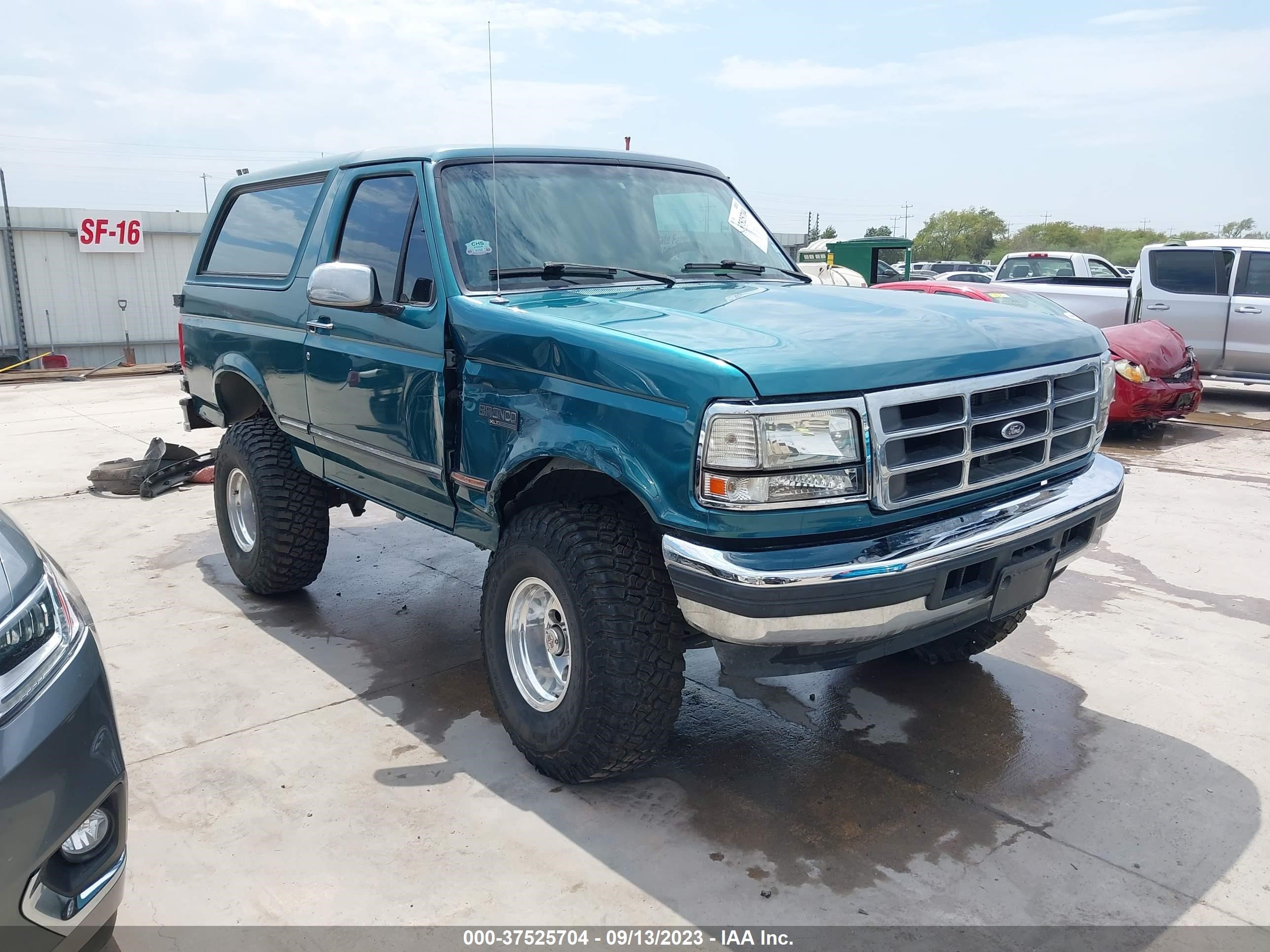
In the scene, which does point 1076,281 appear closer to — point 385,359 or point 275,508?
point 275,508

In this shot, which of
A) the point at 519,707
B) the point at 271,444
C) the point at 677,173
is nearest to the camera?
the point at 519,707

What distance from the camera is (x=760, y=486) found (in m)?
2.62

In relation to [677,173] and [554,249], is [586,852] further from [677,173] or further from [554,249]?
[677,173]

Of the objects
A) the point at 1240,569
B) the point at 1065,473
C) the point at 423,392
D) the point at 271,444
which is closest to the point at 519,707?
the point at 423,392

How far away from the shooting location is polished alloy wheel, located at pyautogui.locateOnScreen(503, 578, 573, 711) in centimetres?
329

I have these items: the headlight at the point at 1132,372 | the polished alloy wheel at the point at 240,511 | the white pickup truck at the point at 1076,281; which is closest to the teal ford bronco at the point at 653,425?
the polished alloy wheel at the point at 240,511

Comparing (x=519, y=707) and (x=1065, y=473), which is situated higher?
(x=1065, y=473)

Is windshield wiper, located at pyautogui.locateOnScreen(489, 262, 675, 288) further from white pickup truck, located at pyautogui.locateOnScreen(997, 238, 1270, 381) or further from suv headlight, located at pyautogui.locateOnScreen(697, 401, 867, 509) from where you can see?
white pickup truck, located at pyautogui.locateOnScreen(997, 238, 1270, 381)

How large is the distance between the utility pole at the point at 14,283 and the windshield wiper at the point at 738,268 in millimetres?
19573

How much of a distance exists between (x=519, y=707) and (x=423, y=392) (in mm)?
1202

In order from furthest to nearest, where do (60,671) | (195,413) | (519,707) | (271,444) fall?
(195,413), (271,444), (519,707), (60,671)

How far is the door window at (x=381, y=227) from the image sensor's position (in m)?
3.90

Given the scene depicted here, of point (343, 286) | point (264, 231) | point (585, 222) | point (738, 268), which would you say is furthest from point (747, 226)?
point (264, 231)

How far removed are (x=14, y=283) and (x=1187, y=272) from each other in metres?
20.4
